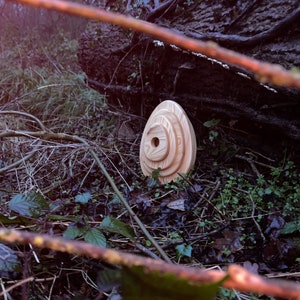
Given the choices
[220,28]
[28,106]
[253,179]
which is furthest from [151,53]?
[28,106]

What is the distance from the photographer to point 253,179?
183 centimetres

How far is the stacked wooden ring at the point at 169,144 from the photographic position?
1.86 meters

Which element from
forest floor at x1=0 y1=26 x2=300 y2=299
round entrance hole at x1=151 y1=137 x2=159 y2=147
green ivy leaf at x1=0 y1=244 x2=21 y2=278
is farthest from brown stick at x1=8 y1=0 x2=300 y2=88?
round entrance hole at x1=151 y1=137 x2=159 y2=147

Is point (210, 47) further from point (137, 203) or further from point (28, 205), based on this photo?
point (137, 203)

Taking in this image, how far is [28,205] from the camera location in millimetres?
1198

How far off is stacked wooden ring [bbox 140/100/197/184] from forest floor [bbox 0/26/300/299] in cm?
8

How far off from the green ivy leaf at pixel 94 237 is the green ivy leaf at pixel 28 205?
0.59 ft

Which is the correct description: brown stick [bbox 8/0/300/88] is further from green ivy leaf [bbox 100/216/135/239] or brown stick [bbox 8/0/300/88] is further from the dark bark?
the dark bark

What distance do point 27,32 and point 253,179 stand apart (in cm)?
482

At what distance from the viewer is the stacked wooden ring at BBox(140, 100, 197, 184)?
1863 mm

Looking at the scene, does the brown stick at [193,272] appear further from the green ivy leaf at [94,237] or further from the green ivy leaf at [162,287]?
the green ivy leaf at [94,237]

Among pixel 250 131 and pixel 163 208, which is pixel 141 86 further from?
pixel 163 208

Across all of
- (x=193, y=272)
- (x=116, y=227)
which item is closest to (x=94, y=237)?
(x=116, y=227)

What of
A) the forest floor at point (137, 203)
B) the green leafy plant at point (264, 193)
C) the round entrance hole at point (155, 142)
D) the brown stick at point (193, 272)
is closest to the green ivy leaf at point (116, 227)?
the forest floor at point (137, 203)
